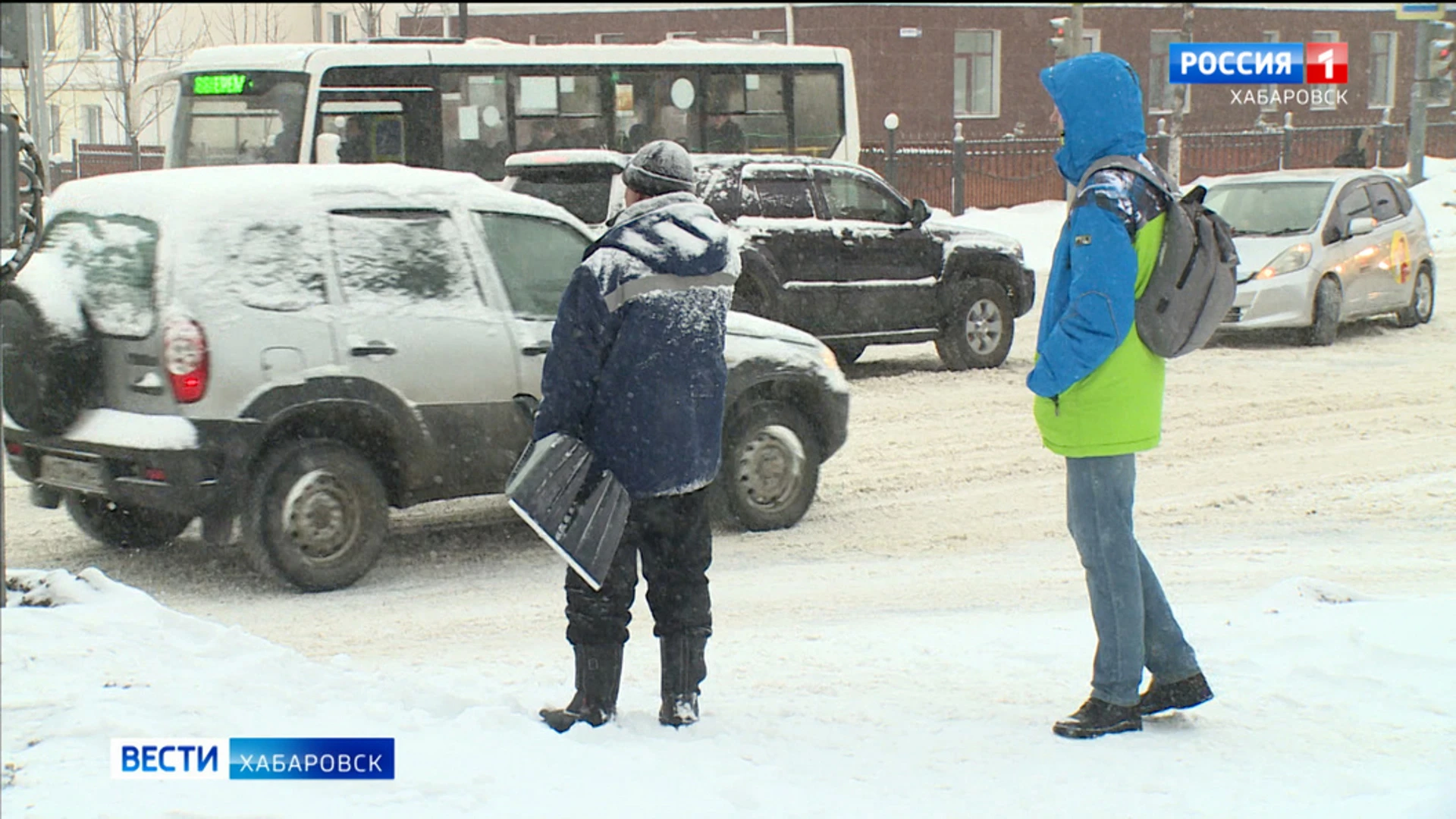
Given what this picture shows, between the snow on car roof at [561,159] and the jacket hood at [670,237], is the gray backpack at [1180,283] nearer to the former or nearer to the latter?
the jacket hood at [670,237]

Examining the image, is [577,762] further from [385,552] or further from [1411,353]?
[1411,353]

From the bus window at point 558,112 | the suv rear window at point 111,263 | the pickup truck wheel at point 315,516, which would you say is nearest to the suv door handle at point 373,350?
the pickup truck wheel at point 315,516

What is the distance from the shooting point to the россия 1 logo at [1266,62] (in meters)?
39.6

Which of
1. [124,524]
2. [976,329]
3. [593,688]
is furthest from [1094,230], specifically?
[976,329]

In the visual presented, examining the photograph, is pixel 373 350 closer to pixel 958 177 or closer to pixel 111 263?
pixel 111 263

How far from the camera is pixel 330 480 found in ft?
23.0

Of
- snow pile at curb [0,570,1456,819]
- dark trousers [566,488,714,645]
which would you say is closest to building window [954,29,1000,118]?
snow pile at curb [0,570,1456,819]

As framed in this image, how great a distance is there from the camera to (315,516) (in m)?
7.01

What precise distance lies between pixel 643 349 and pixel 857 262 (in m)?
9.61

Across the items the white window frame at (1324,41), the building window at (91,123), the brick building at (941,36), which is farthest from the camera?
the white window frame at (1324,41)

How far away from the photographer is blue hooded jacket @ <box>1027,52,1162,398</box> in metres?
4.57

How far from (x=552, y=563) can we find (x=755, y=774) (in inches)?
141

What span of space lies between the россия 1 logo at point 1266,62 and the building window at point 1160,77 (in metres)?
0.30

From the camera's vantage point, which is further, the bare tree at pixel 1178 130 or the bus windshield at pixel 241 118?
the bare tree at pixel 1178 130
